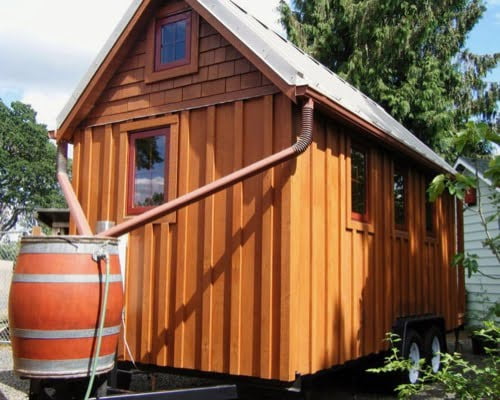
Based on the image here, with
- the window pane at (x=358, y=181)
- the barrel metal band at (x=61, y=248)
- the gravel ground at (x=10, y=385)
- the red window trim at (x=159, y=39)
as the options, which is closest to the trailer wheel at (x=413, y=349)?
the window pane at (x=358, y=181)

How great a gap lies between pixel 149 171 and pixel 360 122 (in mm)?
2533

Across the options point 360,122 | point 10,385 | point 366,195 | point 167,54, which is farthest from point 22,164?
point 360,122

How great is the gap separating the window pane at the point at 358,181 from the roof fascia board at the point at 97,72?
312cm

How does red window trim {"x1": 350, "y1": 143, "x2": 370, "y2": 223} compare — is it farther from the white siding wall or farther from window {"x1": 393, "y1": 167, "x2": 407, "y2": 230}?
the white siding wall

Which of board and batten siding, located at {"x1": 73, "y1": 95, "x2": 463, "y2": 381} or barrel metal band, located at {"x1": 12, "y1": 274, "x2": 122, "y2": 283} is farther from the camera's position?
board and batten siding, located at {"x1": 73, "y1": 95, "x2": 463, "y2": 381}

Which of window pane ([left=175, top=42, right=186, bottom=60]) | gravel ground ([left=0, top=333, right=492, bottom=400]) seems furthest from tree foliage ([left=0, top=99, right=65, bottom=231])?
window pane ([left=175, top=42, right=186, bottom=60])

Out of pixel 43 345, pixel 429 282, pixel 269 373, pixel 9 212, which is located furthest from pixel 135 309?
pixel 9 212

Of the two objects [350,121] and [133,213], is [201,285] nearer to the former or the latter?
[133,213]

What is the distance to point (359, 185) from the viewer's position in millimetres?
7168

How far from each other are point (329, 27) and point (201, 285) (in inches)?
675

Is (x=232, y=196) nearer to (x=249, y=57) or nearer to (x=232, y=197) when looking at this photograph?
(x=232, y=197)

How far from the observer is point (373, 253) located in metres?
7.23

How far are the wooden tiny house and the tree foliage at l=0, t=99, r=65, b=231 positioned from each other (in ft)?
178

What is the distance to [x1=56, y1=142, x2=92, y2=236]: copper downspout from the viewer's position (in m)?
5.58
